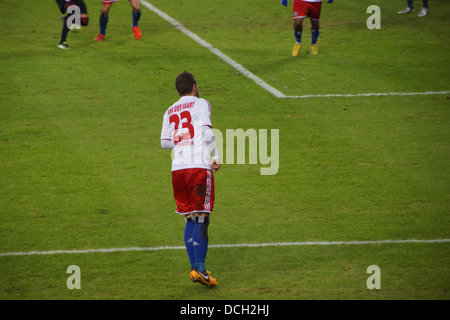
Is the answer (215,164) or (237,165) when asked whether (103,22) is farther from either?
(215,164)

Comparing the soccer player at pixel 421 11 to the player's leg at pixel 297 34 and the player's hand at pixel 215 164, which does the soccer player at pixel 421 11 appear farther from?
the player's hand at pixel 215 164

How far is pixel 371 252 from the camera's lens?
731cm

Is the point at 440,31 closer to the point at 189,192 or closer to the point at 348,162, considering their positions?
the point at 348,162

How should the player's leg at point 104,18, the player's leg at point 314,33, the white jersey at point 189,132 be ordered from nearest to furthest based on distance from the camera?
the white jersey at point 189,132, the player's leg at point 314,33, the player's leg at point 104,18

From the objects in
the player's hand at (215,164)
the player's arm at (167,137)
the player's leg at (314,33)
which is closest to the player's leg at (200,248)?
the player's hand at (215,164)

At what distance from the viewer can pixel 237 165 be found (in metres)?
10.3

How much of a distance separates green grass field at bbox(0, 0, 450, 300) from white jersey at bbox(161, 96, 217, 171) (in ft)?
4.05

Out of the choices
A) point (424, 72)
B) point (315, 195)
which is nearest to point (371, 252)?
point (315, 195)

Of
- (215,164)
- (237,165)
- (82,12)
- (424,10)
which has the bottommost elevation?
(215,164)

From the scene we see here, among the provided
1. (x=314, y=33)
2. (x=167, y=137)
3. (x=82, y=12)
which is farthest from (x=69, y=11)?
(x=167, y=137)

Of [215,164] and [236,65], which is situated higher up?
[236,65]

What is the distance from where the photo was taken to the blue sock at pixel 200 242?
659cm

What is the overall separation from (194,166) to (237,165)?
3.76 m

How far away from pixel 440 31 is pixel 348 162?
9.29 meters
